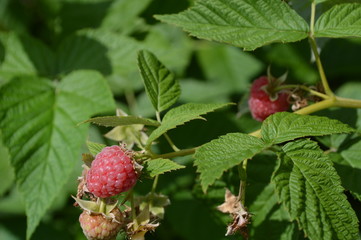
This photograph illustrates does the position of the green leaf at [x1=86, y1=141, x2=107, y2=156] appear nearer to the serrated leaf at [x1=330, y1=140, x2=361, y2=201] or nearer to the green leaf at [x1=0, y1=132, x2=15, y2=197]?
the serrated leaf at [x1=330, y1=140, x2=361, y2=201]

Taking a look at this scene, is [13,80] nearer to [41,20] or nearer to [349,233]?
[41,20]

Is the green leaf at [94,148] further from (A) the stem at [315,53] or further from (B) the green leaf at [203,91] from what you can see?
(B) the green leaf at [203,91]

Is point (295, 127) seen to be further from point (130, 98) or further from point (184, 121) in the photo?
point (130, 98)

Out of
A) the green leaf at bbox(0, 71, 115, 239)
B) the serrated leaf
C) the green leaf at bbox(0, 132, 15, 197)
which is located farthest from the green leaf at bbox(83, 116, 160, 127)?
the green leaf at bbox(0, 132, 15, 197)

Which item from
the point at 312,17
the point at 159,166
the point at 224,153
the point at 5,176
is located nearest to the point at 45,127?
the point at 5,176

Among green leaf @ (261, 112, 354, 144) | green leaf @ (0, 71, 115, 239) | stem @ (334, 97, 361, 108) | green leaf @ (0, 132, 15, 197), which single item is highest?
green leaf @ (261, 112, 354, 144)

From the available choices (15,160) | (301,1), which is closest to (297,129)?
(301,1)

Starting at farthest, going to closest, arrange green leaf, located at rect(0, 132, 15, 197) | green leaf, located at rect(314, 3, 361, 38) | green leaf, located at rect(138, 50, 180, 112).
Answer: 1. green leaf, located at rect(0, 132, 15, 197)
2. green leaf, located at rect(138, 50, 180, 112)
3. green leaf, located at rect(314, 3, 361, 38)
